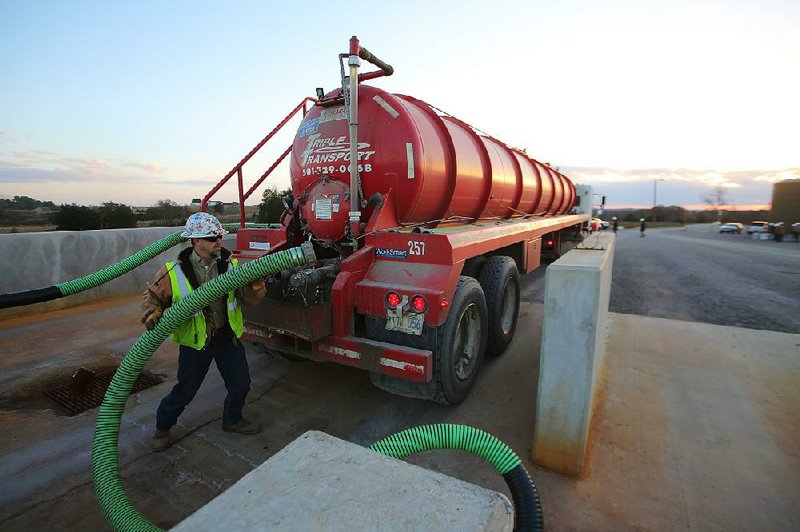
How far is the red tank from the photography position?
3920mm

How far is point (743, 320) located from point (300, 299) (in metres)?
7.45

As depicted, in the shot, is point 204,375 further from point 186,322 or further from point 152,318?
point 152,318

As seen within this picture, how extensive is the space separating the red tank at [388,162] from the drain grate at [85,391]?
249 cm

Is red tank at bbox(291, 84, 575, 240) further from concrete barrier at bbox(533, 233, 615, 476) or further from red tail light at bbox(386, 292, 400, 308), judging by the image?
concrete barrier at bbox(533, 233, 615, 476)

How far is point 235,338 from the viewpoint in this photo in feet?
10.6

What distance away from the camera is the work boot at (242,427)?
132 inches

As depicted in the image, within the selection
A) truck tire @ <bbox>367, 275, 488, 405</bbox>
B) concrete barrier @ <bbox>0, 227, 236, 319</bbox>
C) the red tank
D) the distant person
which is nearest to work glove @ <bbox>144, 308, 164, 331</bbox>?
truck tire @ <bbox>367, 275, 488, 405</bbox>

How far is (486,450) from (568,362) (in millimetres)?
1347

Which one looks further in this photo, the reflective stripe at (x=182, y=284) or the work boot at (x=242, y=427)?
the work boot at (x=242, y=427)

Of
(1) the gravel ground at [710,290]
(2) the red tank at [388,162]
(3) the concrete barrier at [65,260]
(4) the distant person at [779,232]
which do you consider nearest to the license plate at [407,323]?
(2) the red tank at [388,162]

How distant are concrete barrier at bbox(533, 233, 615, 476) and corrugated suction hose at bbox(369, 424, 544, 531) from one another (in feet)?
4.08

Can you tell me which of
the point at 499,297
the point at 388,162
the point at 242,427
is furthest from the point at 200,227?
the point at 499,297

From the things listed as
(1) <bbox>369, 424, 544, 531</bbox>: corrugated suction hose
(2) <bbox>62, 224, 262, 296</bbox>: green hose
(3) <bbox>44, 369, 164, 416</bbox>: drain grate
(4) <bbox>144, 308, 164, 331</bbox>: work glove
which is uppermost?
(2) <bbox>62, 224, 262, 296</bbox>: green hose

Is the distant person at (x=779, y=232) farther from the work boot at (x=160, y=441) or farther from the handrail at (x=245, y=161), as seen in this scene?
the work boot at (x=160, y=441)
